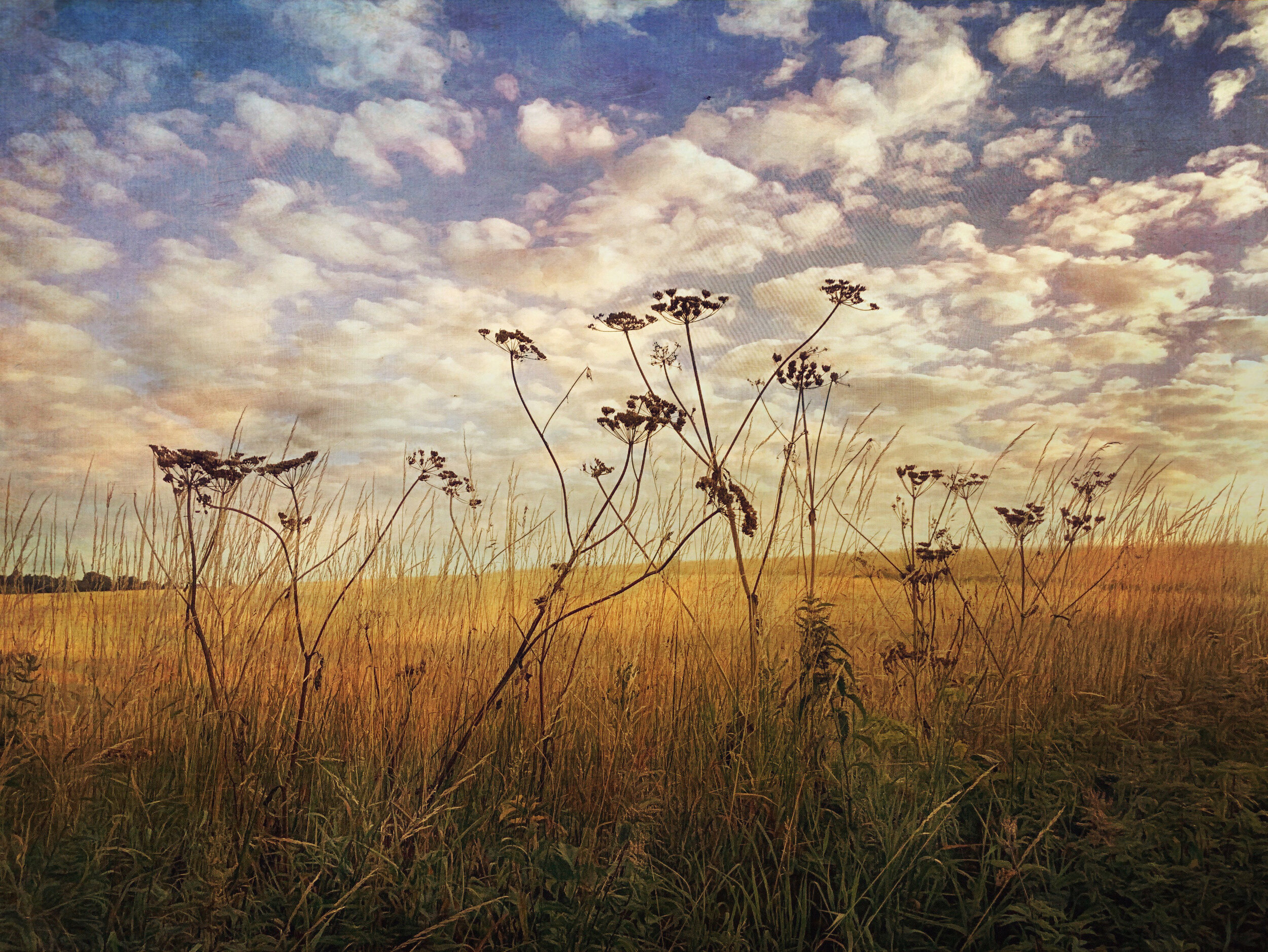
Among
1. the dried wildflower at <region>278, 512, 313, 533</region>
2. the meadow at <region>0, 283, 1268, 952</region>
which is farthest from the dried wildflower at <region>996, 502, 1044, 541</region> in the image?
the dried wildflower at <region>278, 512, 313, 533</region>

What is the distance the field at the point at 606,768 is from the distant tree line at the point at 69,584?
0.32 feet

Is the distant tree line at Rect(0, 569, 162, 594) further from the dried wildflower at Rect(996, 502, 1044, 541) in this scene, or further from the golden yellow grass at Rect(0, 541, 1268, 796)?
the dried wildflower at Rect(996, 502, 1044, 541)

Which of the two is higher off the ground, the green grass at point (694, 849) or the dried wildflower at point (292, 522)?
the dried wildflower at point (292, 522)

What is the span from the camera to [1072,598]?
5098mm

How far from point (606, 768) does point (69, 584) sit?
347 cm

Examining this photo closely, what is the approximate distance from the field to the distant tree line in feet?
0.32

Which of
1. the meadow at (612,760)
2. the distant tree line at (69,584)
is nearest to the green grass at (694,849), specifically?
the meadow at (612,760)

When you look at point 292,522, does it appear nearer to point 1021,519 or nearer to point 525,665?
point 525,665

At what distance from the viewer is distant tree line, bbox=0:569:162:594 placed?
4.26 meters

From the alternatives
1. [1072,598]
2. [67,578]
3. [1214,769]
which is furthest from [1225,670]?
[67,578]

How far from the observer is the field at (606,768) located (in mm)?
2037

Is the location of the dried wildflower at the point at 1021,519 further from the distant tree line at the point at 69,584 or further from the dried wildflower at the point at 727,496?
the distant tree line at the point at 69,584

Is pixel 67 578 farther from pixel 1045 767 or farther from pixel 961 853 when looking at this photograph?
pixel 1045 767

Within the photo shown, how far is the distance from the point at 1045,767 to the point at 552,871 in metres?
2.01
